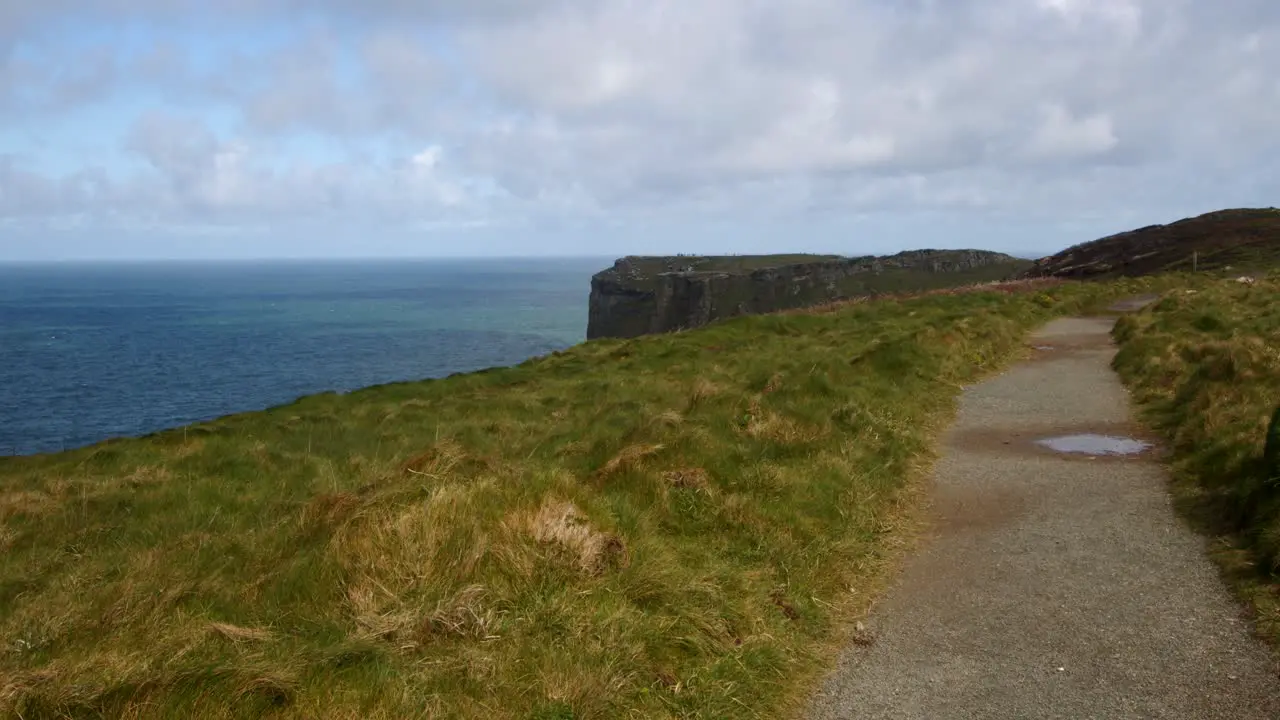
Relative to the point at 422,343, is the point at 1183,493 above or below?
above

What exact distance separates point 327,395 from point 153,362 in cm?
7104

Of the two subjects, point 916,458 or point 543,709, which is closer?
point 543,709

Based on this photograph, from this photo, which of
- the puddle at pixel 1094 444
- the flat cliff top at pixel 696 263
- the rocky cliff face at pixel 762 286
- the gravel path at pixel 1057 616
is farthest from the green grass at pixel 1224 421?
the flat cliff top at pixel 696 263

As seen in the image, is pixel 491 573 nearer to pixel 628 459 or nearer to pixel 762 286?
pixel 628 459

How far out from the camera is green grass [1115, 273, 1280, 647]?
6.75 meters

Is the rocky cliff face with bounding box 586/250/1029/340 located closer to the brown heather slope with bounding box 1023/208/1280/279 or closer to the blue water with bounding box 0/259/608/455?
the blue water with bounding box 0/259/608/455

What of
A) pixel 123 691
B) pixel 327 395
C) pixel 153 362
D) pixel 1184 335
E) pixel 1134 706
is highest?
pixel 1184 335

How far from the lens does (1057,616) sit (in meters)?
6.35

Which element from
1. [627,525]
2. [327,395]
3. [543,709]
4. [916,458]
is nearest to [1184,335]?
[916,458]

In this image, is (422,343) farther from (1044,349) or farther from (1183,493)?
(1183,493)

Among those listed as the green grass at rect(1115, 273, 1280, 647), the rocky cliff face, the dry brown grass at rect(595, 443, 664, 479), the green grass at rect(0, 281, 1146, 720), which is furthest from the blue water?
the green grass at rect(1115, 273, 1280, 647)

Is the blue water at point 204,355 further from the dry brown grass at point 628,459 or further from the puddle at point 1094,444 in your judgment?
the puddle at point 1094,444

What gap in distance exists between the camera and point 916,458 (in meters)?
11.1

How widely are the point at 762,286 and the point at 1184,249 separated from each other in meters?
55.8
